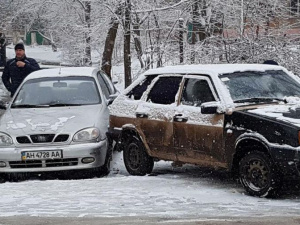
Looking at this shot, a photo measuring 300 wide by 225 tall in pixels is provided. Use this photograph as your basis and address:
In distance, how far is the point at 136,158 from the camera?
9680mm

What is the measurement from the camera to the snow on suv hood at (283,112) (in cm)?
725

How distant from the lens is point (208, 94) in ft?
27.8

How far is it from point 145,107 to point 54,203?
94.2 inches

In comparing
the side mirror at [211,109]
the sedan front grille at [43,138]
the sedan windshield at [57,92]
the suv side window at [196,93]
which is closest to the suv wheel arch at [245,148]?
the side mirror at [211,109]

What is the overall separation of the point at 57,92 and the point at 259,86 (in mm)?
4055

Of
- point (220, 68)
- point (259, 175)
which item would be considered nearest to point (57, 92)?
point (220, 68)

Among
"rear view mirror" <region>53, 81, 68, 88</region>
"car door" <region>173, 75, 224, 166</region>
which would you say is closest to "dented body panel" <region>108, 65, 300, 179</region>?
"car door" <region>173, 75, 224, 166</region>

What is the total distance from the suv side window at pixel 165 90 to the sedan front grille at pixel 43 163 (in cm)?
145

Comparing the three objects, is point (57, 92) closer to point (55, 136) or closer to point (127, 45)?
point (55, 136)

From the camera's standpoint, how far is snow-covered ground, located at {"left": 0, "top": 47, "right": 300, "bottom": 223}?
687 cm

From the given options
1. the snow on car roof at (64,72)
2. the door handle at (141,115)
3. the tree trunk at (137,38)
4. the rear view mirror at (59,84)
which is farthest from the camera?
the tree trunk at (137,38)

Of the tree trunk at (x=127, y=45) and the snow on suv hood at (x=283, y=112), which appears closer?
the snow on suv hood at (x=283, y=112)

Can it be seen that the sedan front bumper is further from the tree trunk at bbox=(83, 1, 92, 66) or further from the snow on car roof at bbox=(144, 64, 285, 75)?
the tree trunk at bbox=(83, 1, 92, 66)

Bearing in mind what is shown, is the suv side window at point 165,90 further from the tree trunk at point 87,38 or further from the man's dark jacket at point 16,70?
the tree trunk at point 87,38
